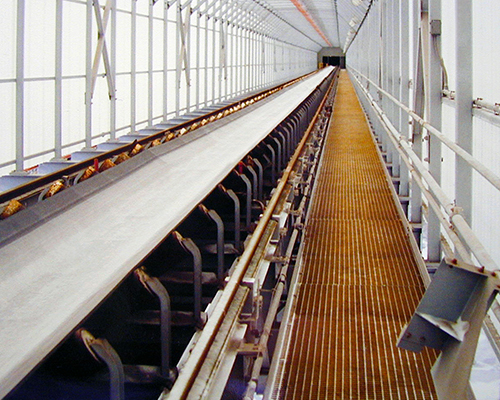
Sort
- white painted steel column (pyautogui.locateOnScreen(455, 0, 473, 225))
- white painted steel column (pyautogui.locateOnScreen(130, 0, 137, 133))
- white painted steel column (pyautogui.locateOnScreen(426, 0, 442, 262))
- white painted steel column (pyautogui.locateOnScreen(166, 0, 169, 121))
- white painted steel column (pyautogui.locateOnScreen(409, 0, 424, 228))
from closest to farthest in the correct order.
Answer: white painted steel column (pyautogui.locateOnScreen(455, 0, 473, 225))
white painted steel column (pyautogui.locateOnScreen(426, 0, 442, 262))
white painted steel column (pyautogui.locateOnScreen(409, 0, 424, 228))
white painted steel column (pyautogui.locateOnScreen(130, 0, 137, 133))
white painted steel column (pyautogui.locateOnScreen(166, 0, 169, 121))

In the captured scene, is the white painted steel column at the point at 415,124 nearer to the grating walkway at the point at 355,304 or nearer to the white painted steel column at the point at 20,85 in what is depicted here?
the grating walkway at the point at 355,304

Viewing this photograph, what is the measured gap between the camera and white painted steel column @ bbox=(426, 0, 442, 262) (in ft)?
18.7

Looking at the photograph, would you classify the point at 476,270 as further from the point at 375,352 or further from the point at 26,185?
the point at 26,185

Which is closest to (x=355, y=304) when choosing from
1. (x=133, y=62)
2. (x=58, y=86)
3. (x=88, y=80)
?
(x=58, y=86)

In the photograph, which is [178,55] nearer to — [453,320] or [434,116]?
[434,116]

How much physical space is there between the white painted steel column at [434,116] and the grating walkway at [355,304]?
0.29 metres

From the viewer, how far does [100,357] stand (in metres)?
2.25

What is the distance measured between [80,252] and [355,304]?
108 inches

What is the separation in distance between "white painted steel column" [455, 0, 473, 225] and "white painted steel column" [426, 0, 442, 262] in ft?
3.41

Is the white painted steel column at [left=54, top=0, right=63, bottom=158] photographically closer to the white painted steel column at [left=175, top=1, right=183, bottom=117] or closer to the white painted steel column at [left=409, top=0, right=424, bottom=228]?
the white painted steel column at [left=409, top=0, right=424, bottom=228]

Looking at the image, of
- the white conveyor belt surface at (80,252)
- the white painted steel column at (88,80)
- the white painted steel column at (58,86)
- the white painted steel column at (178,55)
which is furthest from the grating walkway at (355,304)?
the white painted steel column at (178,55)

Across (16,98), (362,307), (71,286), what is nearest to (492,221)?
(362,307)

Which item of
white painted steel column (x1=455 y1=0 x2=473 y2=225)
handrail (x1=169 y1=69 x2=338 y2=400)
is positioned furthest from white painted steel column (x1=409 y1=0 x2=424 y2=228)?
handrail (x1=169 y1=69 x2=338 y2=400)

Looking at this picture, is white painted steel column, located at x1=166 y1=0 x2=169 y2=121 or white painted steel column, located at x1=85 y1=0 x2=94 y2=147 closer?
white painted steel column, located at x1=85 y1=0 x2=94 y2=147
